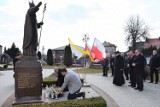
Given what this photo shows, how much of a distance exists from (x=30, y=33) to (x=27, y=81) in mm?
1977

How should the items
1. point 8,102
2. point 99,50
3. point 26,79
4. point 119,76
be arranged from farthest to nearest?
point 99,50 < point 119,76 < point 8,102 < point 26,79

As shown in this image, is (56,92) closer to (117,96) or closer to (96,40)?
(117,96)

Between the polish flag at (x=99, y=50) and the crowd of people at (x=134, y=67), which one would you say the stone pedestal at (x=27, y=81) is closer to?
the crowd of people at (x=134, y=67)

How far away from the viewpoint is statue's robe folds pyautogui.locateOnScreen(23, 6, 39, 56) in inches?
422

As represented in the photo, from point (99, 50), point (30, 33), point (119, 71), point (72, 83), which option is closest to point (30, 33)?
point (30, 33)

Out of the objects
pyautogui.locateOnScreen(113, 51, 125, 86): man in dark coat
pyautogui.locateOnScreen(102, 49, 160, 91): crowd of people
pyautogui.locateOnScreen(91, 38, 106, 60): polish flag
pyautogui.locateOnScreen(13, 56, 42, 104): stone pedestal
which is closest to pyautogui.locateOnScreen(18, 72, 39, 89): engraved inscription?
pyautogui.locateOnScreen(13, 56, 42, 104): stone pedestal

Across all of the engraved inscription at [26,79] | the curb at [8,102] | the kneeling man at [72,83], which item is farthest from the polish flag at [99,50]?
the engraved inscription at [26,79]

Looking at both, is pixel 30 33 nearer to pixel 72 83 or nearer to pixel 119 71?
pixel 72 83

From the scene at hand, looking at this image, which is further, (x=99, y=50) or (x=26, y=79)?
(x=99, y=50)

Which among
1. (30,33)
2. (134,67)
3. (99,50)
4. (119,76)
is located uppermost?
(30,33)

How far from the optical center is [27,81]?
10.1 metres

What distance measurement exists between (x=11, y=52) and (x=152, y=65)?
6730cm

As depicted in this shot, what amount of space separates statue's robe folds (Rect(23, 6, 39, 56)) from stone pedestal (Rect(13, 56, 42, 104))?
57 cm

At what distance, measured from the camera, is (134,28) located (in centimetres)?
6956
